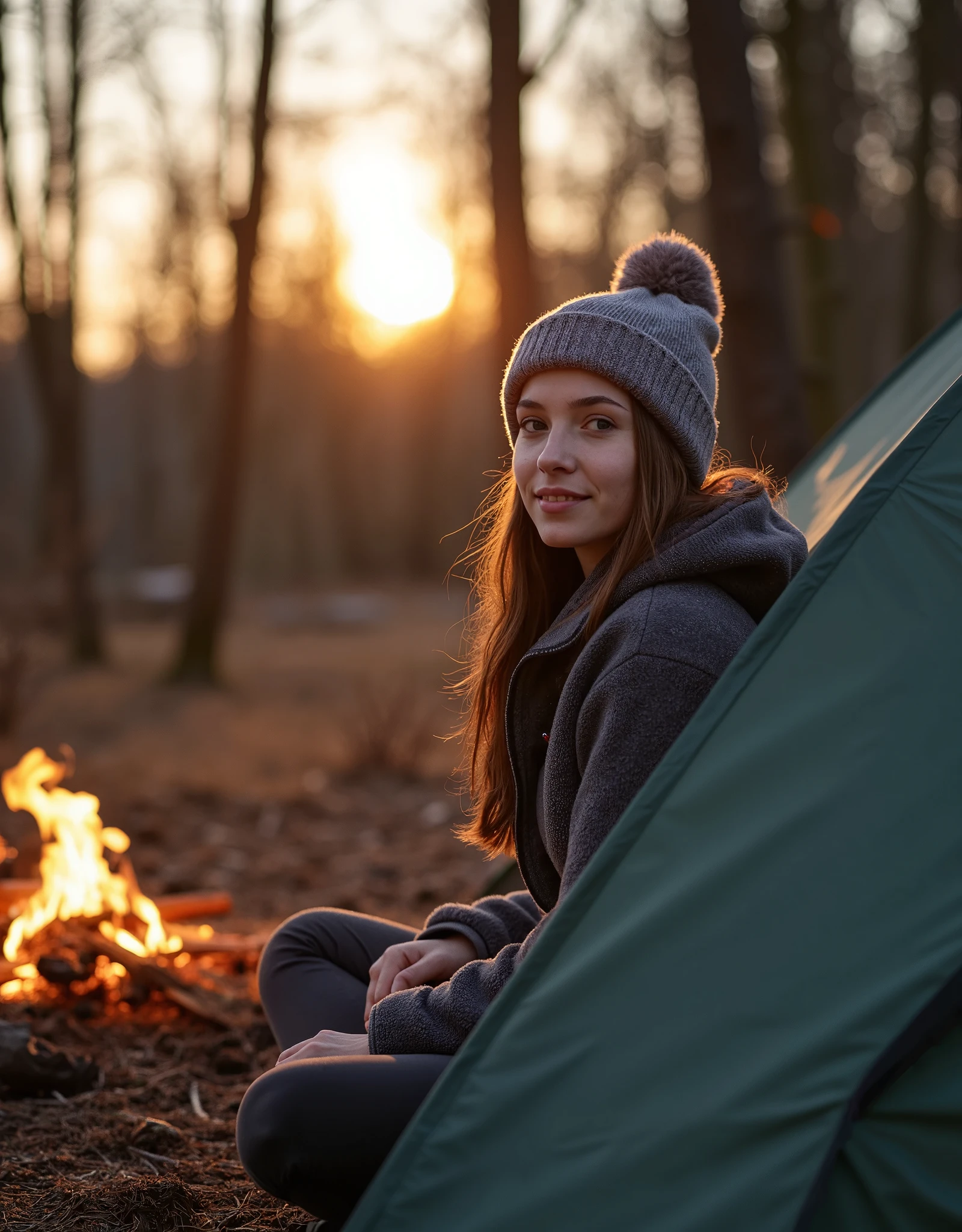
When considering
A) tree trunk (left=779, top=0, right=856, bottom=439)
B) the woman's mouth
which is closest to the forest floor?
the woman's mouth

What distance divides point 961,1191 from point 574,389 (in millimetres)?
1408

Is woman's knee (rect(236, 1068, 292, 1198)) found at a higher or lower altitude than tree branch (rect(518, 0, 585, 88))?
lower

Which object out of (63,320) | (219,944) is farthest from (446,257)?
(219,944)

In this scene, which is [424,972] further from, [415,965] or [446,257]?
[446,257]

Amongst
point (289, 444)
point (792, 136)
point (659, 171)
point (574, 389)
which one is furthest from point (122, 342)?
point (574, 389)

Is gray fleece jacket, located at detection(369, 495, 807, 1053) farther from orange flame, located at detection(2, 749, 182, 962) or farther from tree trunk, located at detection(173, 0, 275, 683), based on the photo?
tree trunk, located at detection(173, 0, 275, 683)

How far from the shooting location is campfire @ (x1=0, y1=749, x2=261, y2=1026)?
351 centimetres

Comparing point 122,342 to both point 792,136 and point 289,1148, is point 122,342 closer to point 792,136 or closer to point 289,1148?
point 792,136

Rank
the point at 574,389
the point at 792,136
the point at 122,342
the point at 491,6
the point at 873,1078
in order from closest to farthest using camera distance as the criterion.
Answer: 1. the point at 873,1078
2. the point at 574,389
3. the point at 491,6
4. the point at 792,136
5. the point at 122,342

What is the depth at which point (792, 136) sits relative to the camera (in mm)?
9742

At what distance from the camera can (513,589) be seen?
2.33 metres

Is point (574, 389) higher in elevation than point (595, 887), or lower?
higher

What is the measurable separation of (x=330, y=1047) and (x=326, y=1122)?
25cm

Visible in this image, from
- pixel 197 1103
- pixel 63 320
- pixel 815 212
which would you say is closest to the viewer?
pixel 197 1103
